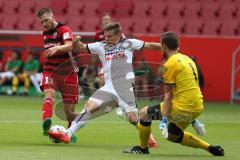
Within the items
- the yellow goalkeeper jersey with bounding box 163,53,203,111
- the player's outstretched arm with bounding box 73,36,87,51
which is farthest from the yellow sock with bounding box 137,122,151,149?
the player's outstretched arm with bounding box 73,36,87,51

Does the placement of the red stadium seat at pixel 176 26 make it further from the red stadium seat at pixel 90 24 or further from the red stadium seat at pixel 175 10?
the red stadium seat at pixel 90 24

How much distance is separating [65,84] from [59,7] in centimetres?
1583

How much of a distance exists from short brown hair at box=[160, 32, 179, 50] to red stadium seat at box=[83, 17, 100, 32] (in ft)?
55.6

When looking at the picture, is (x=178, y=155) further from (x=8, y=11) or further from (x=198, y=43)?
(x=8, y=11)

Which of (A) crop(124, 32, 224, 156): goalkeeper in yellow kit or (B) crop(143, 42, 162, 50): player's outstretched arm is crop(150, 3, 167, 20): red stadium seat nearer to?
(B) crop(143, 42, 162, 50): player's outstretched arm

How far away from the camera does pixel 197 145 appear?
11.1 metres

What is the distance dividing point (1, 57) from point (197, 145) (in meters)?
16.7

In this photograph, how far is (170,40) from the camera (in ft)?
35.8

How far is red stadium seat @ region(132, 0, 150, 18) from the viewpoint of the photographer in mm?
28578

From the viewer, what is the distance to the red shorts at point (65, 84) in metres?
13.2

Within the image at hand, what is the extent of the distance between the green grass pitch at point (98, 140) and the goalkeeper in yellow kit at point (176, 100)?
29cm

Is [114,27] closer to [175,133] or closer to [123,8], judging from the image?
[175,133]

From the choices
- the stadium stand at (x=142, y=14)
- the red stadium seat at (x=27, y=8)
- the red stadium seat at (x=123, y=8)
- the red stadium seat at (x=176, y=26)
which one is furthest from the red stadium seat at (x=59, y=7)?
the red stadium seat at (x=176, y=26)

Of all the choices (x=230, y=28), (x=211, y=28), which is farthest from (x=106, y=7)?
(x=230, y=28)
